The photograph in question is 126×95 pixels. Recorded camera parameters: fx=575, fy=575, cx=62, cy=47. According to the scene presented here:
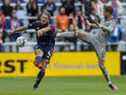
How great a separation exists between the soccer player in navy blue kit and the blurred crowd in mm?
6980

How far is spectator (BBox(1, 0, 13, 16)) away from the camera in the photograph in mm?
23469

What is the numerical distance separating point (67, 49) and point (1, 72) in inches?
119

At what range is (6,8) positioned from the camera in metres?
23.7

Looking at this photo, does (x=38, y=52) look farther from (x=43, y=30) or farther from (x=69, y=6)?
(x=69, y=6)

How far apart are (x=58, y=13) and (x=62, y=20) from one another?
71 centimetres

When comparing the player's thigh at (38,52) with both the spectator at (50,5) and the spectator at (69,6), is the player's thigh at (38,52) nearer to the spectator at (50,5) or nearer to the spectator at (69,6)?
the spectator at (50,5)

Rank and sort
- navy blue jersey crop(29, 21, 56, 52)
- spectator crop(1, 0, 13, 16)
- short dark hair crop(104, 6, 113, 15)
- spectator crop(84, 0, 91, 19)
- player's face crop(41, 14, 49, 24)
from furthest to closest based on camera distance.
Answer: spectator crop(84, 0, 91, 19)
spectator crop(1, 0, 13, 16)
short dark hair crop(104, 6, 113, 15)
navy blue jersey crop(29, 21, 56, 52)
player's face crop(41, 14, 49, 24)

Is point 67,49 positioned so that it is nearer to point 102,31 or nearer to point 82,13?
point 82,13

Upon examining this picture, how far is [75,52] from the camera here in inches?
931

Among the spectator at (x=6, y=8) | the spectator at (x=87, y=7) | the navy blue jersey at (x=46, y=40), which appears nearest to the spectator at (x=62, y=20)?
the spectator at (x=87, y=7)

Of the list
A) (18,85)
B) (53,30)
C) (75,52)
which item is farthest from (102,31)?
(75,52)

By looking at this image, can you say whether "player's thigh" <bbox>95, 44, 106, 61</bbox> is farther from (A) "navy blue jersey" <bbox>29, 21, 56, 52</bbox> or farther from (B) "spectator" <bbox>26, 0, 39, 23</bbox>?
(B) "spectator" <bbox>26, 0, 39, 23</bbox>

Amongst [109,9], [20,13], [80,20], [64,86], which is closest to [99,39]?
[64,86]

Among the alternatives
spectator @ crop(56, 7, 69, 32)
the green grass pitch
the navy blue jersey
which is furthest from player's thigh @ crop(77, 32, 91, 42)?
spectator @ crop(56, 7, 69, 32)
